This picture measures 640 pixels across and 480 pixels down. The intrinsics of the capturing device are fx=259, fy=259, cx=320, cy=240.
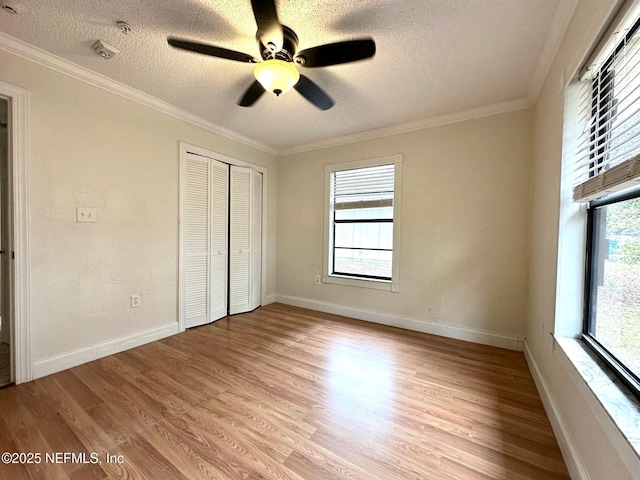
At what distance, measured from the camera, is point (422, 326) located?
3098 mm

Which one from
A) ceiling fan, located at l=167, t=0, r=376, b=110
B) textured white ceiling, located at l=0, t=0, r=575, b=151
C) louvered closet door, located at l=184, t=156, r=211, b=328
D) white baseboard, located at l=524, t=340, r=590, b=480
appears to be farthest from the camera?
louvered closet door, located at l=184, t=156, r=211, b=328

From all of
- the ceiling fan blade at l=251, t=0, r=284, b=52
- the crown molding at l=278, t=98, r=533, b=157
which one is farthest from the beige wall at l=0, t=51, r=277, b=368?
the ceiling fan blade at l=251, t=0, r=284, b=52

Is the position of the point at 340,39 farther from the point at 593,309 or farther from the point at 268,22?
the point at 593,309

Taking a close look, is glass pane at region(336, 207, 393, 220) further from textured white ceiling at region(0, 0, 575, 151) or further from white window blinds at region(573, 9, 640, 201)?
white window blinds at region(573, 9, 640, 201)

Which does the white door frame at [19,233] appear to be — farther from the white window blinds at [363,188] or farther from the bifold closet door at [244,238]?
the white window blinds at [363,188]

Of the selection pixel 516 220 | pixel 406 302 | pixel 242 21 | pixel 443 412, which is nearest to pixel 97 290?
pixel 242 21

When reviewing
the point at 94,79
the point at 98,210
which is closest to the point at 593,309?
the point at 98,210

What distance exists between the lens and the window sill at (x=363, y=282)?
3.31 meters

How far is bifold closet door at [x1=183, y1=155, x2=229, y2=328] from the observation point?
10.0 feet

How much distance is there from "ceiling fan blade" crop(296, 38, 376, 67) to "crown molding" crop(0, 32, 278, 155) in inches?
73.4

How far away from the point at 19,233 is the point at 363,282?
3310 millimetres

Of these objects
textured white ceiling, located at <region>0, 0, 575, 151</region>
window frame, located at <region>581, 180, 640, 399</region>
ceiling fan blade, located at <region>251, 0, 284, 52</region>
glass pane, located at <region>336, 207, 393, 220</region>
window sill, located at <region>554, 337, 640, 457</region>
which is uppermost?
textured white ceiling, located at <region>0, 0, 575, 151</region>

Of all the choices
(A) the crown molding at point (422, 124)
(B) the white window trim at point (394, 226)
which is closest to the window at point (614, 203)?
(A) the crown molding at point (422, 124)

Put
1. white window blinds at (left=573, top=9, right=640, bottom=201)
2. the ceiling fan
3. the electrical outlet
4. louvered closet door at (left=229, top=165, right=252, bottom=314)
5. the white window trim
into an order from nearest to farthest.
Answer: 1. white window blinds at (left=573, top=9, right=640, bottom=201)
2. the ceiling fan
3. the electrical outlet
4. the white window trim
5. louvered closet door at (left=229, top=165, right=252, bottom=314)
